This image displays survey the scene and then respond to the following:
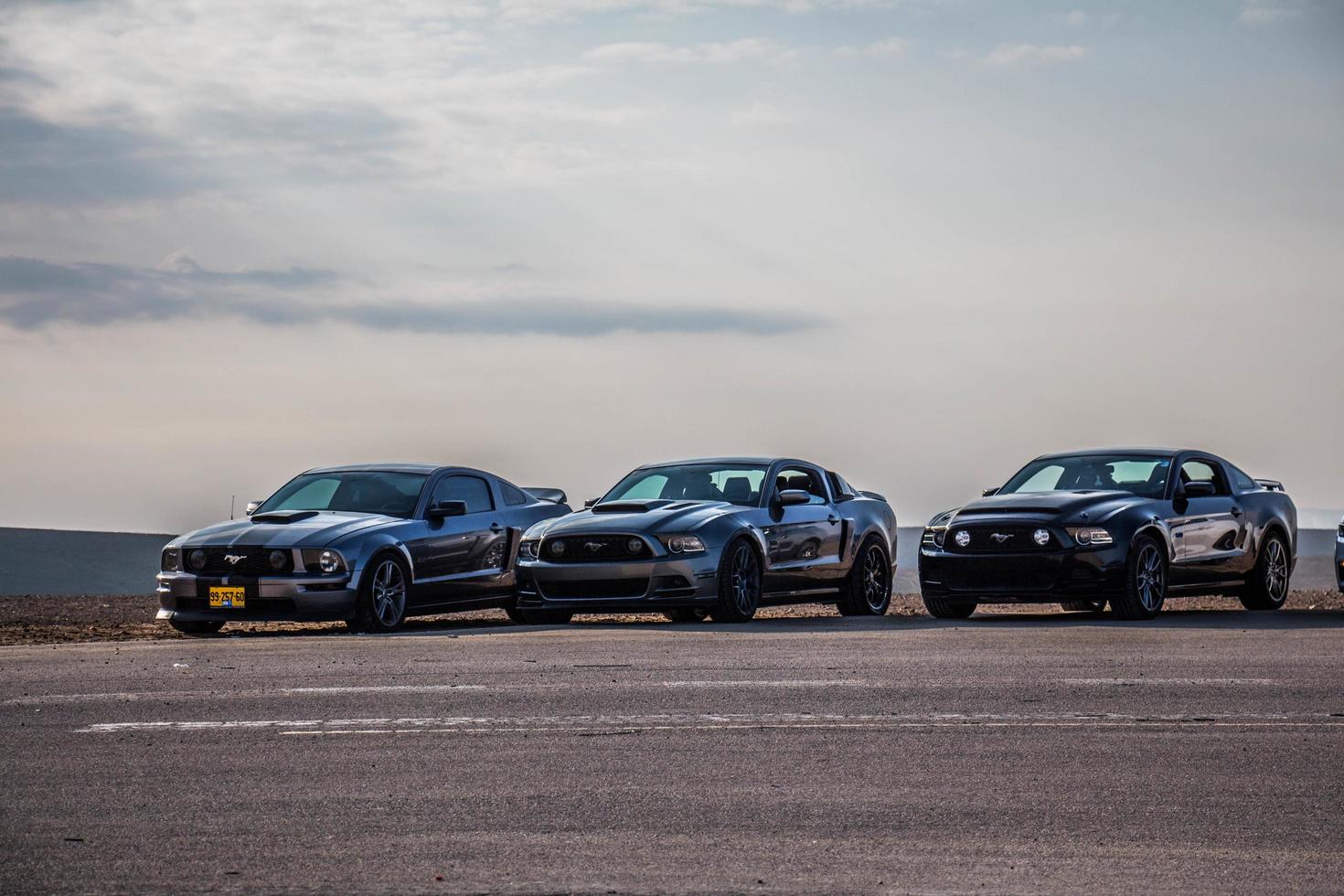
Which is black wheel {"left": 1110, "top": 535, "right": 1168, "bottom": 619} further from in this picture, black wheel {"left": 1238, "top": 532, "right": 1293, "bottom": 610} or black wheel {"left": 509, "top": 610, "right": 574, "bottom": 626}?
black wheel {"left": 509, "top": 610, "right": 574, "bottom": 626}

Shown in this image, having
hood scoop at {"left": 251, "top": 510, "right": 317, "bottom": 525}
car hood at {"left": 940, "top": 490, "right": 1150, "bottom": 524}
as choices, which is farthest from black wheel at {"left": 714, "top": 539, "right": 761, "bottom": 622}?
hood scoop at {"left": 251, "top": 510, "right": 317, "bottom": 525}

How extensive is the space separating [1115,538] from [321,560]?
699 centimetres

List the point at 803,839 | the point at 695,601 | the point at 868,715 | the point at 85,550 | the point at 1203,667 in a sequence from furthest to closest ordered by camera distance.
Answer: the point at 85,550
the point at 695,601
the point at 1203,667
the point at 868,715
the point at 803,839

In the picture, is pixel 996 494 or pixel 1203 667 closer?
pixel 1203 667

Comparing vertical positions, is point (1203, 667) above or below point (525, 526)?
below

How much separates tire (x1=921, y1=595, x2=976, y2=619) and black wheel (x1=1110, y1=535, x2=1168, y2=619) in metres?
1.44

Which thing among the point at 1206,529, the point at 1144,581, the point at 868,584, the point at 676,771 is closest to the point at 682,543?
the point at 868,584

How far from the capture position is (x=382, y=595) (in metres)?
15.9

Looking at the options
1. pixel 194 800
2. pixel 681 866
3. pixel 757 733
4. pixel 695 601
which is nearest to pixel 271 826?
pixel 194 800

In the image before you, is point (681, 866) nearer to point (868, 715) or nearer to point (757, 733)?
point (757, 733)

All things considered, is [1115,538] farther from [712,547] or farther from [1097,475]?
[712,547]

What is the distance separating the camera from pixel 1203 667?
38.2 ft

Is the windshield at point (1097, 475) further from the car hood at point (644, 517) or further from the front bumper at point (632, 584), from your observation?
the front bumper at point (632, 584)

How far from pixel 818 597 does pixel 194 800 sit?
38.2 feet
